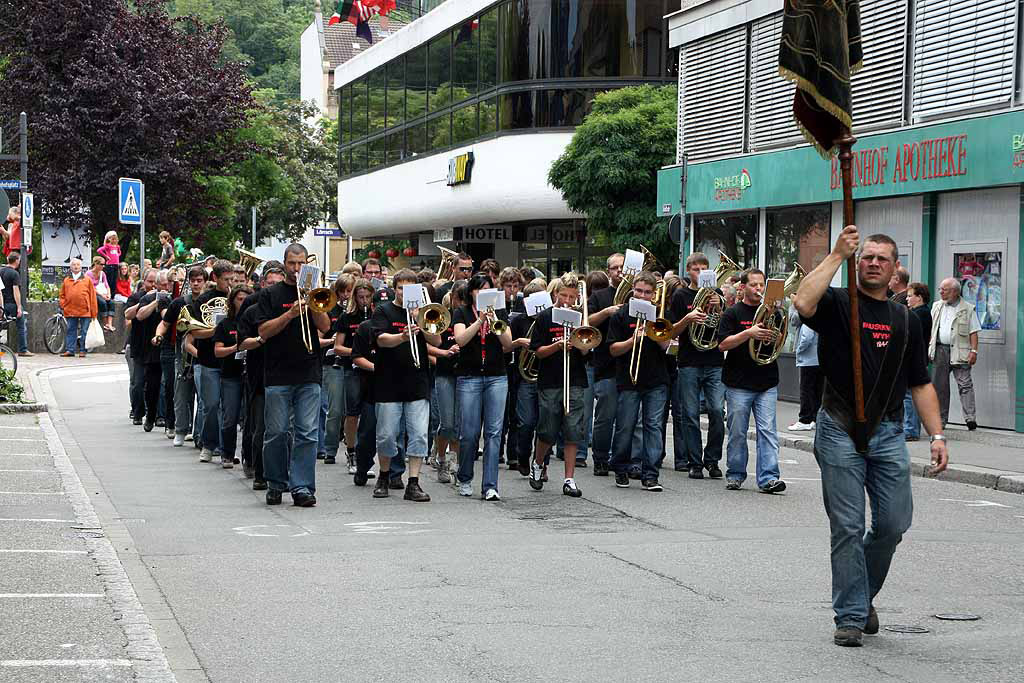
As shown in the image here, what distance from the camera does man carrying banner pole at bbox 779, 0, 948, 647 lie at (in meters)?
7.32

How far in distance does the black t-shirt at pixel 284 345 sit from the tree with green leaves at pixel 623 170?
58.9 ft

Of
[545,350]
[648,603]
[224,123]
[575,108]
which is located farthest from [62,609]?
[224,123]

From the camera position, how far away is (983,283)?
19.3 m

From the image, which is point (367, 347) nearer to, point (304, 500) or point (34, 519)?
point (304, 500)

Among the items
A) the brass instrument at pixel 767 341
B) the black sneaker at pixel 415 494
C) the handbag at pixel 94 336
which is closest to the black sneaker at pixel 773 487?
the brass instrument at pixel 767 341

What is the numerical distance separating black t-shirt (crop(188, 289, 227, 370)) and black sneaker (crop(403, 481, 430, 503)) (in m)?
3.63

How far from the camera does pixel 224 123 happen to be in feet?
143

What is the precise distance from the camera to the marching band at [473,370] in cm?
1237

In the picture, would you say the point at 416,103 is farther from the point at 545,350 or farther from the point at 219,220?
the point at 545,350

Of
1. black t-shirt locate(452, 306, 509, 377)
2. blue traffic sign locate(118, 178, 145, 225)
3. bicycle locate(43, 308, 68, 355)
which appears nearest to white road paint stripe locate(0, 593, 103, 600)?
black t-shirt locate(452, 306, 509, 377)

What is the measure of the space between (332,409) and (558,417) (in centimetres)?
347

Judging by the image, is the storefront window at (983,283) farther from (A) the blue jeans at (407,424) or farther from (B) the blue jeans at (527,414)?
(A) the blue jeans at (407,424)

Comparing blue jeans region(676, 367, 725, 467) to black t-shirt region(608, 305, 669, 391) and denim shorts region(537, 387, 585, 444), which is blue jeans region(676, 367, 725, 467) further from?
denim shorts region(537, 387, 585, 444)

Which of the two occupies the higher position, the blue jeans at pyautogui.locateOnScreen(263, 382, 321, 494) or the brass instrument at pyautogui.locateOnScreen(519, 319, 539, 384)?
the brass instrument at pyautogui.locateOnScreen(519, 319, 539, 384)
